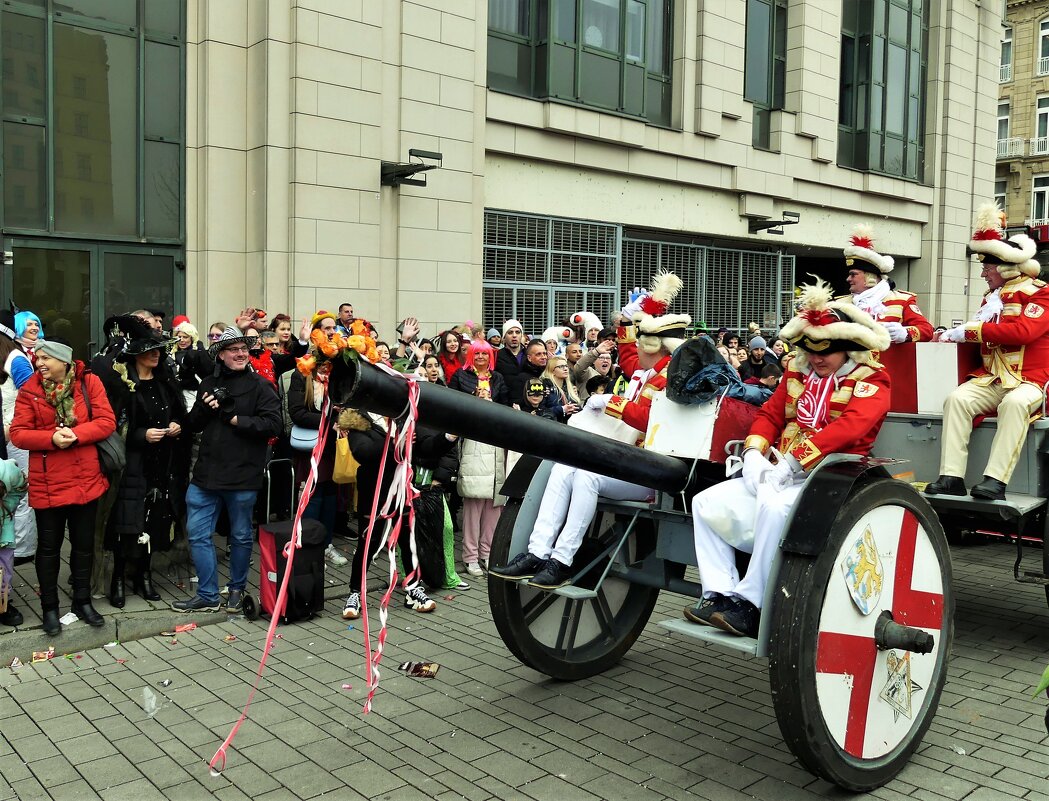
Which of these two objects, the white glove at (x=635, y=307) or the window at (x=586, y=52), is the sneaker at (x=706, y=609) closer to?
the white glove at (x=635, y=307)

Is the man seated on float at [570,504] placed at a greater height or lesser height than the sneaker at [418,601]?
greater

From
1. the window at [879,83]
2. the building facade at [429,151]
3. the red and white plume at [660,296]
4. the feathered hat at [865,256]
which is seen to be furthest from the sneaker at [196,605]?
the window at [879,83]

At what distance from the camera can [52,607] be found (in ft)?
20.6

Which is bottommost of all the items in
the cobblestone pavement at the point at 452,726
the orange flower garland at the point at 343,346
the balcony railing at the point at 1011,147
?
the cobblestone pavement at the point at 452,726

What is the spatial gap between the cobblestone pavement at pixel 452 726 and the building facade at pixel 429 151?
7489 millimetres

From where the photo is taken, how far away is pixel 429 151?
564 inches

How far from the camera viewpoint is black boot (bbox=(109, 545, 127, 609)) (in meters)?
6.91

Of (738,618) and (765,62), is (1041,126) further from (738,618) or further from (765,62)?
(738,618)

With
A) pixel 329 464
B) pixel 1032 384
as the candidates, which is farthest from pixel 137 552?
pixel 1032 384

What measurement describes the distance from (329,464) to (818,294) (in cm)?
461

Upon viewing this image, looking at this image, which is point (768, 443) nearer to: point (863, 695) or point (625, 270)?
point (863, 695)

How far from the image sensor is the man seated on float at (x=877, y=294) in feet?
22.2

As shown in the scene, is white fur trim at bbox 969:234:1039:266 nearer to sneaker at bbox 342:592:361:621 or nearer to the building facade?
sneaker at bbox 342:592:361:621

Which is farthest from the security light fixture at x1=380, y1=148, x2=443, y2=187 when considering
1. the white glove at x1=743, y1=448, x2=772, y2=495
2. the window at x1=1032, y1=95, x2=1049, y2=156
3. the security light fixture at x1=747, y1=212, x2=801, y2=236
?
the window at x1=1032, y1=95, x2=1049, y2=156
